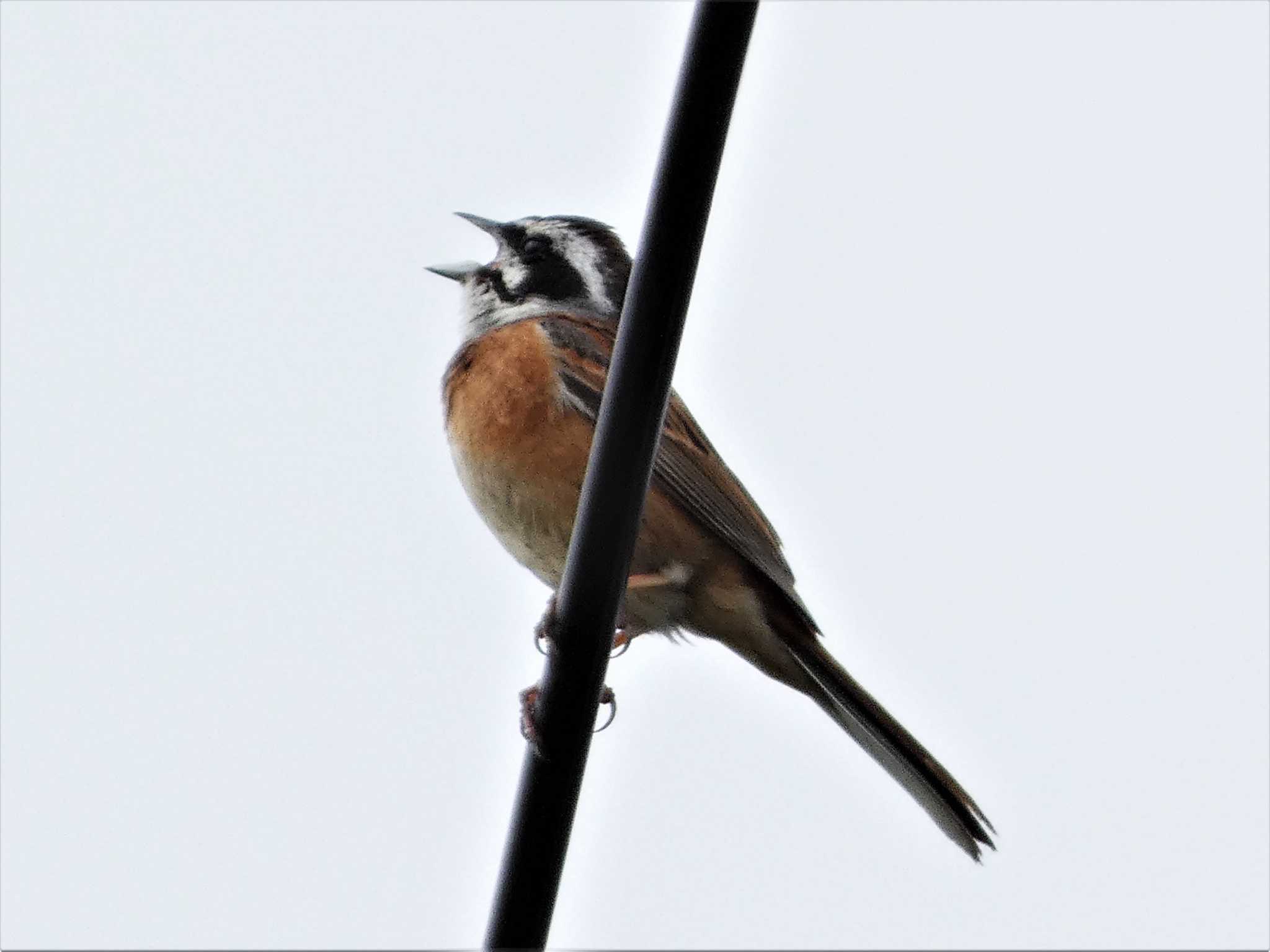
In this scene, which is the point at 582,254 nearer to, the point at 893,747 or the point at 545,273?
the point at 545,273

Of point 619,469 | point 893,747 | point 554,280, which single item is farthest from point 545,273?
point 619,469

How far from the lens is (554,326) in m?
5.17

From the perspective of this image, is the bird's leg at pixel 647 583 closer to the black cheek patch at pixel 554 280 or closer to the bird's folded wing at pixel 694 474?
the bird's folded wing at pixel 694 474

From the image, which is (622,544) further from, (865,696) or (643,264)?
(865,696)

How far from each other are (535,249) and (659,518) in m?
1.42

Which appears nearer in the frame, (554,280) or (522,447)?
(522,447)

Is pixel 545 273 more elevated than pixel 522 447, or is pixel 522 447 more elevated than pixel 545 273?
pixel 545 273

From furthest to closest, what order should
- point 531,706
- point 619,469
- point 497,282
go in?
point 497,282 → point 531,706 → point 619,469

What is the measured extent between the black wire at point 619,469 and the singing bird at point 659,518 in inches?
62.8

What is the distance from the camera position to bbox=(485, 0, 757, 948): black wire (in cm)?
245

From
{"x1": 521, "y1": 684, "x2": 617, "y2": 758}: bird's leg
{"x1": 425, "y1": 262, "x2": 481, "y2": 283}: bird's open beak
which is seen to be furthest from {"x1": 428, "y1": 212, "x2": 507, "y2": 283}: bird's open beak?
{"x1": 521, "y1": 684, "x2": 617, "y2": 758}: bird's leg

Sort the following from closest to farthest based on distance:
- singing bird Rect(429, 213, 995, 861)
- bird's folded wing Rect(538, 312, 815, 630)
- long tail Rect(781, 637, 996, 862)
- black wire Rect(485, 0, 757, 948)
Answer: black wire Rect(485, 0, 757, 948), long tail Rect(781, 637, 996, 862), singing bird Rect(429, 213, 995, 861), bird's folded wing Rect(538, 312, 815, 630)

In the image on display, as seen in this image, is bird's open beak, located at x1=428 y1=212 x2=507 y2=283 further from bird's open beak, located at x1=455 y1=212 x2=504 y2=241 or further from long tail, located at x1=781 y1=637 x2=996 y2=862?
long tail, located at x1=781 y1=637 x2=996 y2=862

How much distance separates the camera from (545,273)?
5.71 metres
